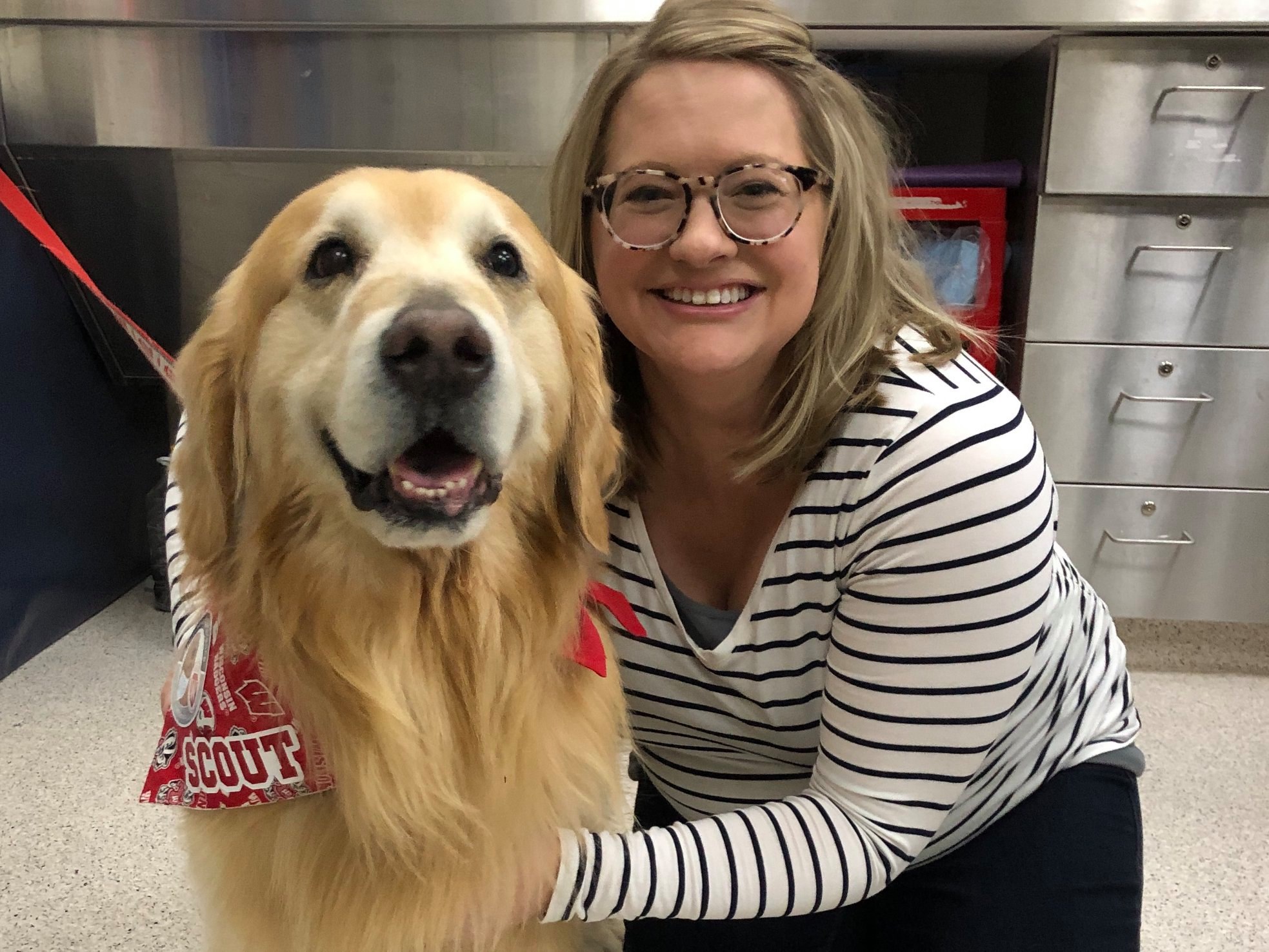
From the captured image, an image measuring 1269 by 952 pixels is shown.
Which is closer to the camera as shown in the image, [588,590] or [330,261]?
[330,261]

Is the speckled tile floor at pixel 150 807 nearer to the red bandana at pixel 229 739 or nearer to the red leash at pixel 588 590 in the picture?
the red bandana at pixel 229 739

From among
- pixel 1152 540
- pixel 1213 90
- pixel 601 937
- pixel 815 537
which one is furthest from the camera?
pixel 1152 540

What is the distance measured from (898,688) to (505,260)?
568 mm

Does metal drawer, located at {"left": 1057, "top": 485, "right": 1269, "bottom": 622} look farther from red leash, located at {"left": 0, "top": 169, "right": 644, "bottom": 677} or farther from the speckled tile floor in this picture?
red leash, located at {"left": 0, "top": 169, "right": 644, "bottom": 677}

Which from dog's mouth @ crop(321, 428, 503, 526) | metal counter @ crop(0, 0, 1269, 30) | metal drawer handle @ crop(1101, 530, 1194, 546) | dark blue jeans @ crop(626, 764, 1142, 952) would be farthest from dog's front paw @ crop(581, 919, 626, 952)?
metal counter @ crop(0, 0, 1269, 30)

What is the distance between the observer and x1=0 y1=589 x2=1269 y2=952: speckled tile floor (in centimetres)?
141

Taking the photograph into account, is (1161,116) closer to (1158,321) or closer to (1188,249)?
(1188,249)

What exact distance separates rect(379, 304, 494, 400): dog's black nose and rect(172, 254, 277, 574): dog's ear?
0.74ft

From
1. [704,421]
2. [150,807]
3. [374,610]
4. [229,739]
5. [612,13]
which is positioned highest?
[612,13]

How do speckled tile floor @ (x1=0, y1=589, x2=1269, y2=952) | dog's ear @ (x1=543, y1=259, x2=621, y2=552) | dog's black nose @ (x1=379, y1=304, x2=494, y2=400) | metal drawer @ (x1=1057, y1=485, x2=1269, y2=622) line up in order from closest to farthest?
dog's black nose @ (x1=379, y1=304, x2=494, y2=400), dog's ear @ (x1=543, y1=259, x2=621, y2=552), speckled tile floor @ (x1=0, y1=589, x2=1269, y2=952), metal drawer @ (x1=1057, y1=485, x2=1269, y2=622)

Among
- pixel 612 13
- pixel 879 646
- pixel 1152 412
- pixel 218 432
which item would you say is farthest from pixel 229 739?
pixel 1152 412

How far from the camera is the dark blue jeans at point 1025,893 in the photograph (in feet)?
3.50

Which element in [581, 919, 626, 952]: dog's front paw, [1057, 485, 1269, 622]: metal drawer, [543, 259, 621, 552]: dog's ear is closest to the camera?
[543, 259, 621, 552]: dog's ear

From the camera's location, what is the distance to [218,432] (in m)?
0.89
